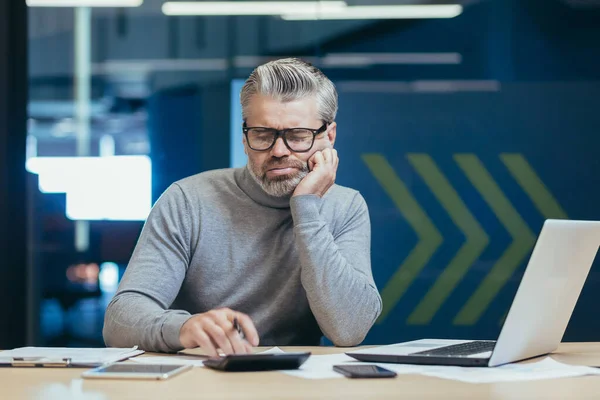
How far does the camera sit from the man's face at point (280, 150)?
211 cm

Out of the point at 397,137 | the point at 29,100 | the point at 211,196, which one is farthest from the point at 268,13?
the point at 211,196

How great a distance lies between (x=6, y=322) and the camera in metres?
4.05

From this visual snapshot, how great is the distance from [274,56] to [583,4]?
58.7 inches

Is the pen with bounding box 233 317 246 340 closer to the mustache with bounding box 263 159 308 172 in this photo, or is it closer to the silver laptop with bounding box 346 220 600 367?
the silver laptop with bounding box 346 220 600 367

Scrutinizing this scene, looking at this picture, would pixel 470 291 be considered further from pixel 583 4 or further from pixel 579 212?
pixel 583 4

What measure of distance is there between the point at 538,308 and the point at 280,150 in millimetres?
846

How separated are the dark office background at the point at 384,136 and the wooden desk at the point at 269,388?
2.57m

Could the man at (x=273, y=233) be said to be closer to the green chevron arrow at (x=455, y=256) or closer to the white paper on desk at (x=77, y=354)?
the white paper on desk at (x=77, y=354)

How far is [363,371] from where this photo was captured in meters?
1.36

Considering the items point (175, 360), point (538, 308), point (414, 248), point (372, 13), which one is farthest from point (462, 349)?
point (372, 13)

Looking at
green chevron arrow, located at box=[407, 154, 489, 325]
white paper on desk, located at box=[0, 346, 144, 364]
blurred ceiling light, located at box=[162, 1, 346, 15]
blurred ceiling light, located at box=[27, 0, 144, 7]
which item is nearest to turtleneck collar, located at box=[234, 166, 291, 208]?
white paper on desk, located at box=[0, 346, 144, 364]

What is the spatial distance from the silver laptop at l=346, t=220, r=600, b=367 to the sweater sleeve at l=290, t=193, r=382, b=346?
0.29 metres

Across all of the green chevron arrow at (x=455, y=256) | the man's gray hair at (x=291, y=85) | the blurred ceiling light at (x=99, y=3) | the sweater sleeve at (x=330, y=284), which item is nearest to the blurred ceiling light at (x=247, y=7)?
the blurred ceiling light at (x=99, y=3)

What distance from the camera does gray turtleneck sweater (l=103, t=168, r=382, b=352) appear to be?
77.0 inches
